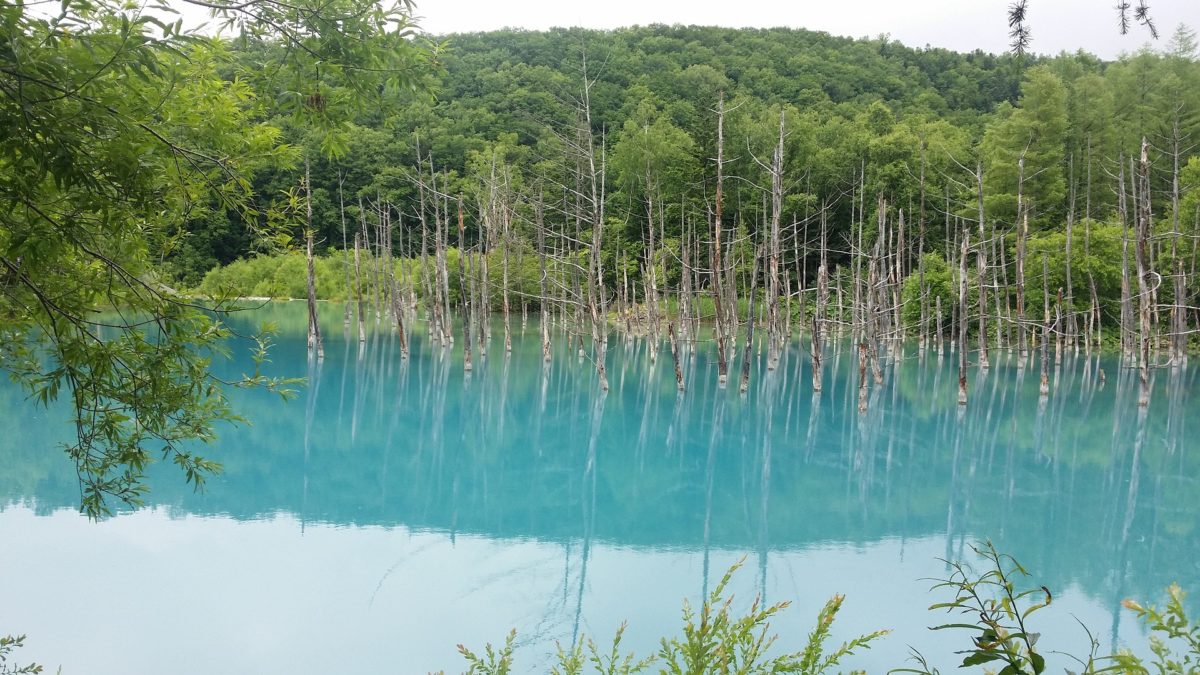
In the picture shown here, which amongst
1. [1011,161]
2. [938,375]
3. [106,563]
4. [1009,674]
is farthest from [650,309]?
[1009,674]

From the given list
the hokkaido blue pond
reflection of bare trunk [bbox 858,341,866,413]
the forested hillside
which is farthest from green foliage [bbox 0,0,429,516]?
the forested hillside

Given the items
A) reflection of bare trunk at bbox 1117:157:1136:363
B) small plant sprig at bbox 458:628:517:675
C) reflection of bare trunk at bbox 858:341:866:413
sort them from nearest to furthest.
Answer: small plant sprig at bbox 458:628:517:675 → reflection of bare trunk at bbox 858:341:866:413 → reflection of bare trunk at bbox 1117:157:1136:363

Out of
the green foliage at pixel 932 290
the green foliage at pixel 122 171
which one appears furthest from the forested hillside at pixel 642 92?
the green foliage at pixel 122 171

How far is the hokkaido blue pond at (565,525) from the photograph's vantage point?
20.5 ft

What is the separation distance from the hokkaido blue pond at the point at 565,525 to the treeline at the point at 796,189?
292cm

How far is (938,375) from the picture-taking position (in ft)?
74.7

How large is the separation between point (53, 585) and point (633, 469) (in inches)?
276

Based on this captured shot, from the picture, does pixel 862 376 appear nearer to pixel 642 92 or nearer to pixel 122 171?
pixel 122 171

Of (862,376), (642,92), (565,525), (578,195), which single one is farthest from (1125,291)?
(642,92)

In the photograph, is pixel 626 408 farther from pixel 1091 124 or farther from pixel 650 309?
pixel 1091 124

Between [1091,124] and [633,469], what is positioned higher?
[1091,124]

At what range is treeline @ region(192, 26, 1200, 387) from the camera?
829 inches

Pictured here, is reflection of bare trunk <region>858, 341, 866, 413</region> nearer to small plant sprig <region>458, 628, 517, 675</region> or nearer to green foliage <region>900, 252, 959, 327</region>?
green foliage <region>900, 252, 959, 327</region>

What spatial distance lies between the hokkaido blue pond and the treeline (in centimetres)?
292
